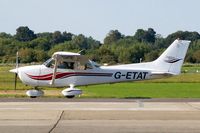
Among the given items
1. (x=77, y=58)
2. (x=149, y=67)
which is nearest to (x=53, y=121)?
(x=77, y=58)

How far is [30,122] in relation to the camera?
1390 cm

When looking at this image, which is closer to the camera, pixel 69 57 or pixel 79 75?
pixel 69 57

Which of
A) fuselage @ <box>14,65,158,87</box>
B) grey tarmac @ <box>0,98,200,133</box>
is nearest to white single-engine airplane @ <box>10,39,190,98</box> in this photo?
fuselage @ <box>14,65,158,87</box>

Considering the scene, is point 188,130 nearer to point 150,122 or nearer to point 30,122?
point 150,122

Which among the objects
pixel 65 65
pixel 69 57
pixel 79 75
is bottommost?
pixel 79 75

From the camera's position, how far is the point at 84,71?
90.5 feet

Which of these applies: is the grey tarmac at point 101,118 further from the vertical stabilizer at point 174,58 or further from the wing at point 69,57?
the vertical stabilizer at point 174,58

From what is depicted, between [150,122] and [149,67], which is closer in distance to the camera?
[150,122]

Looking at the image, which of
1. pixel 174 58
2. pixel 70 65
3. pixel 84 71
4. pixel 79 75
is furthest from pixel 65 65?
pixel 174 58

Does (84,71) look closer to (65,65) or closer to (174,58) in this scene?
(65,65)

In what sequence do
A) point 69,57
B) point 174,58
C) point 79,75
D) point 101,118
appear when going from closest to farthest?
1. point 101,118
2. point 69,57
3. point 79,75
4. point 174,58

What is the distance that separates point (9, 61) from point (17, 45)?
2150cm

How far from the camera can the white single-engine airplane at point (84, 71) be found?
27.1 metres

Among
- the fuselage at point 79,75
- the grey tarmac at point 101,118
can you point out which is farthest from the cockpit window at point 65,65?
the grey tarmac at point 101,118
